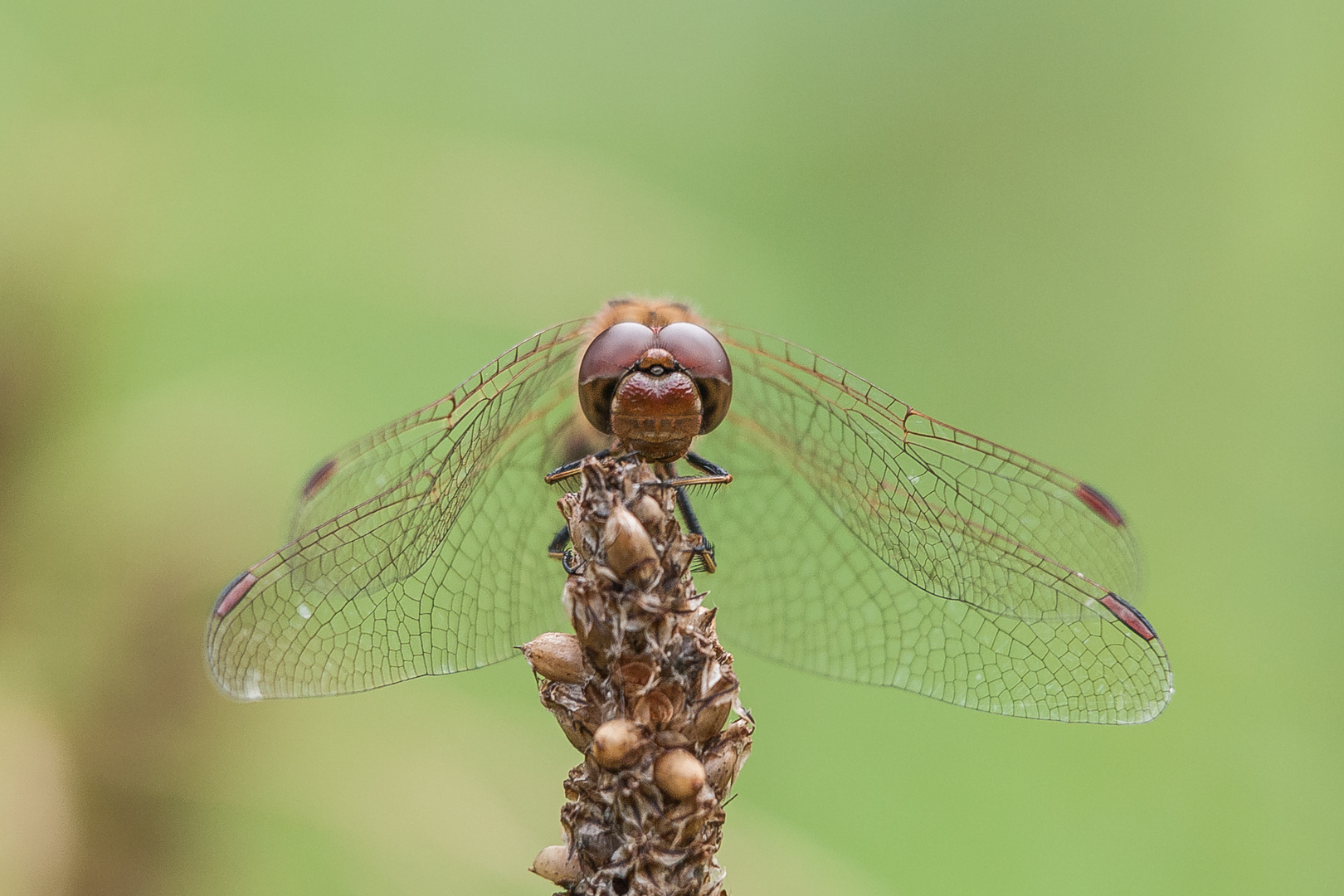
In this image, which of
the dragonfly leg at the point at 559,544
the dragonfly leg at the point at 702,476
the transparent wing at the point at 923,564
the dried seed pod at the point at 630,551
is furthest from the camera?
the dragonfly leg at the point at 559,544

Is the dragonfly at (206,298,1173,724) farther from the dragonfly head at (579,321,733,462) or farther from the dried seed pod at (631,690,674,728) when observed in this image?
the dried seed pod at (631,690,674,728)

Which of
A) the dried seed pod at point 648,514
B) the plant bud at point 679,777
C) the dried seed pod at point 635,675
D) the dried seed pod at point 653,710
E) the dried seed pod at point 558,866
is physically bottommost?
the dried seed pod at point 558,866

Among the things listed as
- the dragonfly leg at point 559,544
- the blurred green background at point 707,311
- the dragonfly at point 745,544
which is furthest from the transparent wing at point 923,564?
the dragonfly leg at point 559,544

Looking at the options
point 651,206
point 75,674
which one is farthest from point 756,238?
point 75,674

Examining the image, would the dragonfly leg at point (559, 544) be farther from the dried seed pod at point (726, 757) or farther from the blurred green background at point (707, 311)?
the dried seed pod at point (726, 757)

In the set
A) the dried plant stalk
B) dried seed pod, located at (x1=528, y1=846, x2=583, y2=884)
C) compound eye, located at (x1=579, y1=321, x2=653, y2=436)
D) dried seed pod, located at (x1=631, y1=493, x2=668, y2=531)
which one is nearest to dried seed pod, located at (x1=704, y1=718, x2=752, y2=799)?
the dried plant stalk

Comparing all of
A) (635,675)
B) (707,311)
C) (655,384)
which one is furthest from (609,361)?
(707,311)

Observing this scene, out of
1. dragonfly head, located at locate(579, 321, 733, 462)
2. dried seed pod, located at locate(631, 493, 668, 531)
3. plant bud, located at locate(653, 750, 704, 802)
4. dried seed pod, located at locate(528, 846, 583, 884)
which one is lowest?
dried seed pod, located at locate(528, 846, 583, 884)
